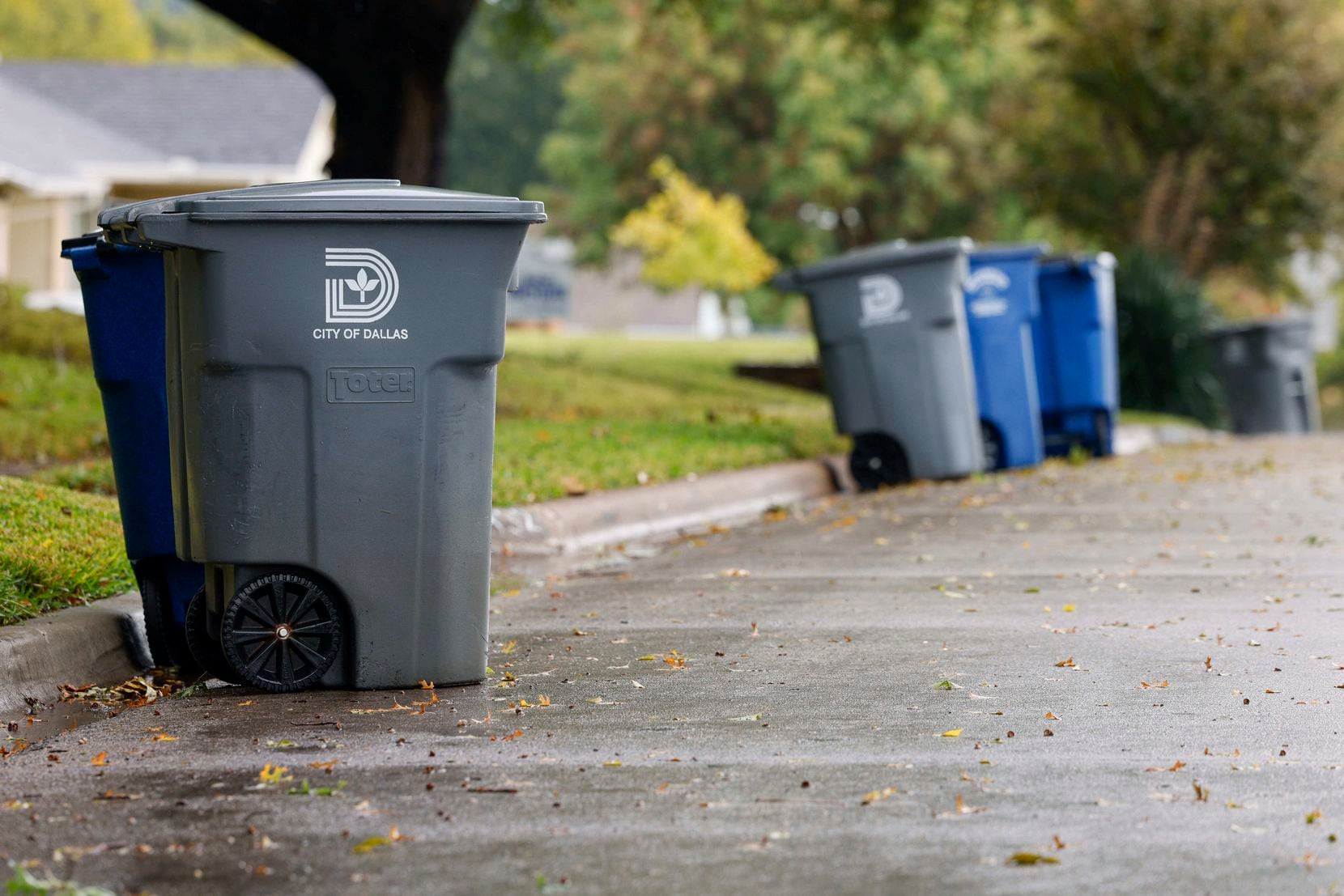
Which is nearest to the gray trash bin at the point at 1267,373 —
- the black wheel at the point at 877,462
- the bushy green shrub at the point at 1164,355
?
the bushy green shrub at the point at 1164,355

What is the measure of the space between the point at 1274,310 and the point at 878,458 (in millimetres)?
25174

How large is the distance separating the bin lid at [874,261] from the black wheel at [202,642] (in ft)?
22.1

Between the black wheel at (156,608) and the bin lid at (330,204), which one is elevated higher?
the bin lid at (330,204)

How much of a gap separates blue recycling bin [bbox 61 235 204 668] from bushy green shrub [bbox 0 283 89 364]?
9.45 metres

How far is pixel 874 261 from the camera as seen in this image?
12.3 metres

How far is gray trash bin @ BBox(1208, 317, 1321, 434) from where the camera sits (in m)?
22.3

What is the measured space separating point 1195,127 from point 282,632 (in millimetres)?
21936

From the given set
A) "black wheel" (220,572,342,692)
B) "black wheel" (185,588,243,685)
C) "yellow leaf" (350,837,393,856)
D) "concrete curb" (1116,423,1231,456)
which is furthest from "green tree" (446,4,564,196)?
"yellow leaf" (350,837,393,856)

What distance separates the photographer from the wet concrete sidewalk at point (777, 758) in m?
3.76

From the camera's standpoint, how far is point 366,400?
5.54 meters

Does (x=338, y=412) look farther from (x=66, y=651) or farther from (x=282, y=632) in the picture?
(x=66, y=651)

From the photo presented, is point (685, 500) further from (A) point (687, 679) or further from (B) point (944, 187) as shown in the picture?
(B) point (944, 187)

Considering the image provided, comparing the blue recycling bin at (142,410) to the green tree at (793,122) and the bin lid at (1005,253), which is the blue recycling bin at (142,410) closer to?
the bin lid at (1005,253)

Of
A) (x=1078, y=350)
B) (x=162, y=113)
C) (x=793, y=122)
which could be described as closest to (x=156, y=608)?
(x=1078, y=350)
